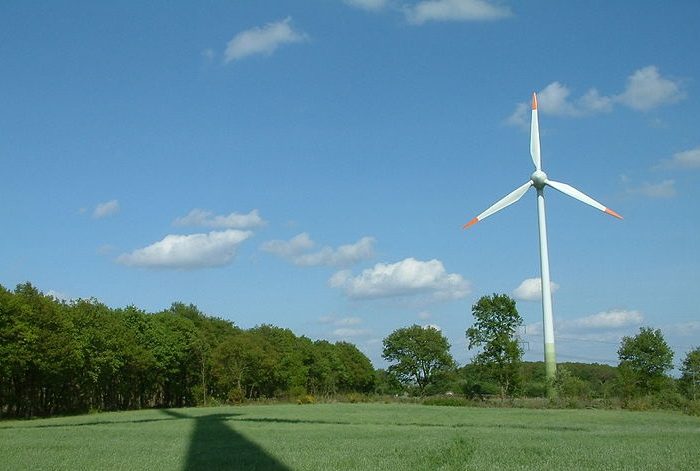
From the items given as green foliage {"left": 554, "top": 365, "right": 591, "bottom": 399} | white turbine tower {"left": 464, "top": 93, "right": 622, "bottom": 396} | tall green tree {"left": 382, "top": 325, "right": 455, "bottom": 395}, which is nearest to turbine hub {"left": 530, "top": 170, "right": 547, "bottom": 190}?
white turbine tower {"left": 464, "top": 93, "right": 622, "bottom": 396}

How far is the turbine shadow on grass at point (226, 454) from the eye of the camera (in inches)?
1022

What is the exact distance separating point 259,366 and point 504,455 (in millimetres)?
88261

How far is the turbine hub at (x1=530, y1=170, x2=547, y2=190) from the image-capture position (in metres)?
75.8

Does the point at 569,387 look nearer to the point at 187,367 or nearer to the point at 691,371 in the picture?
the point at 691,371

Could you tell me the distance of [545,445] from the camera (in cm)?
3067

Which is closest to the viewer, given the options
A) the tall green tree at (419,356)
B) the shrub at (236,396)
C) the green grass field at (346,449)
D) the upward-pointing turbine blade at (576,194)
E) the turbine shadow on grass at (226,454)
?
the green grass field at (346,449)

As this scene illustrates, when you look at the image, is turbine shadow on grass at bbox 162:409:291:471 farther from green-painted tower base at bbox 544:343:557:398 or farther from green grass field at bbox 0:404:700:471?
green-painted tower base at bbox 544:343:557:398

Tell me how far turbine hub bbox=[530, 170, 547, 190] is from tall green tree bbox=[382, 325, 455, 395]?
258ft

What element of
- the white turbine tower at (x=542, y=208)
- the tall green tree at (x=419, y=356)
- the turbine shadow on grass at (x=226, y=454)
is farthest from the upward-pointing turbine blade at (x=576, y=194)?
the tall green tree at (x=419, y=356)

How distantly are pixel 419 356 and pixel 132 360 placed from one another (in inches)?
2829

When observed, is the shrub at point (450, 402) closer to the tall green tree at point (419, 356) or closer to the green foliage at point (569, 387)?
the green foliage at point (569, 387)

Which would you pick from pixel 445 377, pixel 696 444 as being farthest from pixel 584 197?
pixel 445 377

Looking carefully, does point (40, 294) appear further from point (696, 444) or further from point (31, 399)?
point (696, 444)

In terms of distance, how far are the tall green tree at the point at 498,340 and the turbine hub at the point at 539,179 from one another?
18.6 meters
